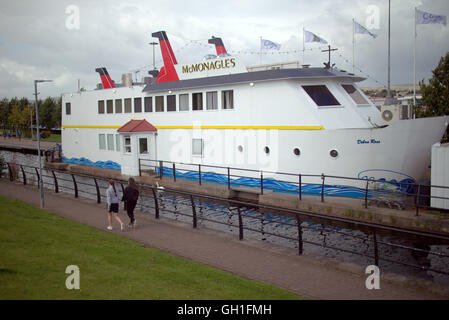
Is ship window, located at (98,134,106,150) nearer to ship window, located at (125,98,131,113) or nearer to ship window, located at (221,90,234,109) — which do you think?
ship window, located at (125,98,131,113)

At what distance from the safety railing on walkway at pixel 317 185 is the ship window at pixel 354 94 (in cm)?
461

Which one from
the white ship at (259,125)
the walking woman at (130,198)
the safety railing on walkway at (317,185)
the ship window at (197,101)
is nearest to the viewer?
the walking woman at (130,198)

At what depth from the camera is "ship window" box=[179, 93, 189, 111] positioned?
22688mm

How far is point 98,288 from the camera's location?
660cm

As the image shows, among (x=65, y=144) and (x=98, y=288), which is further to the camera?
(x=65, y=144)

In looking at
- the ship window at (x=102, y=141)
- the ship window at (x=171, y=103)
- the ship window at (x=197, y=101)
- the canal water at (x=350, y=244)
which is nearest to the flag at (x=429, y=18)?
the ship window at (x=197, y=101)

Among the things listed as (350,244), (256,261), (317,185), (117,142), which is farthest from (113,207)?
(117,142)

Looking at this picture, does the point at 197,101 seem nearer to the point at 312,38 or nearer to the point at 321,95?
the point at 312,38

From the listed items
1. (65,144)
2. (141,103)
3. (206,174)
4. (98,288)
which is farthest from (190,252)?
(65,144)

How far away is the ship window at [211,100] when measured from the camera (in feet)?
69.3

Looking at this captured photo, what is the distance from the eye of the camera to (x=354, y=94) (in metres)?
18.8

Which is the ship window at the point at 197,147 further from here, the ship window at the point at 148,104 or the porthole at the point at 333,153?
the porthole at the point at 333,153

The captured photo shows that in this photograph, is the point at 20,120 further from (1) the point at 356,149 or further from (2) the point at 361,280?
(2) the point at 361,280

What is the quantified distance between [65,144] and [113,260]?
27.5 m
